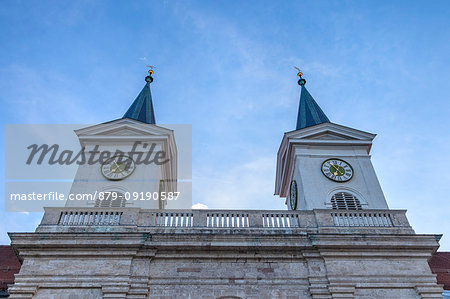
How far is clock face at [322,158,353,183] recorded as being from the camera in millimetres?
17344

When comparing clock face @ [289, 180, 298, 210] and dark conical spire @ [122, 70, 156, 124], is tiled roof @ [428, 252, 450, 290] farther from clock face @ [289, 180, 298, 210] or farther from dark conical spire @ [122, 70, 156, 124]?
dark conical spire @ [122, 70, 156, 124]

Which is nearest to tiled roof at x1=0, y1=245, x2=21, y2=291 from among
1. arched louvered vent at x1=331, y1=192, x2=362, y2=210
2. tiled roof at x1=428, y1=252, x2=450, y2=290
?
arched louvered vent at x1=331, y1=192, x2=362, y2=210

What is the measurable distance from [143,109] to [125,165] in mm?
A: 5393

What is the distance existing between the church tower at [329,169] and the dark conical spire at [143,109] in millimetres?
7343

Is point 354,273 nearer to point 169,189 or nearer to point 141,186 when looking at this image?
point 141,186

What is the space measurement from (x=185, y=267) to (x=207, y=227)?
169 cm

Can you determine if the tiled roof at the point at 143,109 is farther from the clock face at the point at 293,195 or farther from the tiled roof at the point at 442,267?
the tiled roof at the point at 442,267

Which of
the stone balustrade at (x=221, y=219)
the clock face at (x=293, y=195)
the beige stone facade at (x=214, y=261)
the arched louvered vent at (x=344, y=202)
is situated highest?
the clock face at (x=293, y=195)

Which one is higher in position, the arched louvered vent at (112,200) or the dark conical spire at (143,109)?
the dark conical spire at (143,109)

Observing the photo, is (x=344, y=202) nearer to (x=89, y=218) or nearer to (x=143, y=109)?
(x=89, y=218)

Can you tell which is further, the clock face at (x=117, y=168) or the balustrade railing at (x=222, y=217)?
the clock face at (x=117, y=168)

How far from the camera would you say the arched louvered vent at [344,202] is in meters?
16.3

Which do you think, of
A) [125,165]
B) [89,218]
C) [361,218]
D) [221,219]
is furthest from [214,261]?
[125,165]

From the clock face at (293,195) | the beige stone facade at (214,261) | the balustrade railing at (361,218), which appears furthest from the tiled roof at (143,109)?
the balustrade railing at (361,218)
